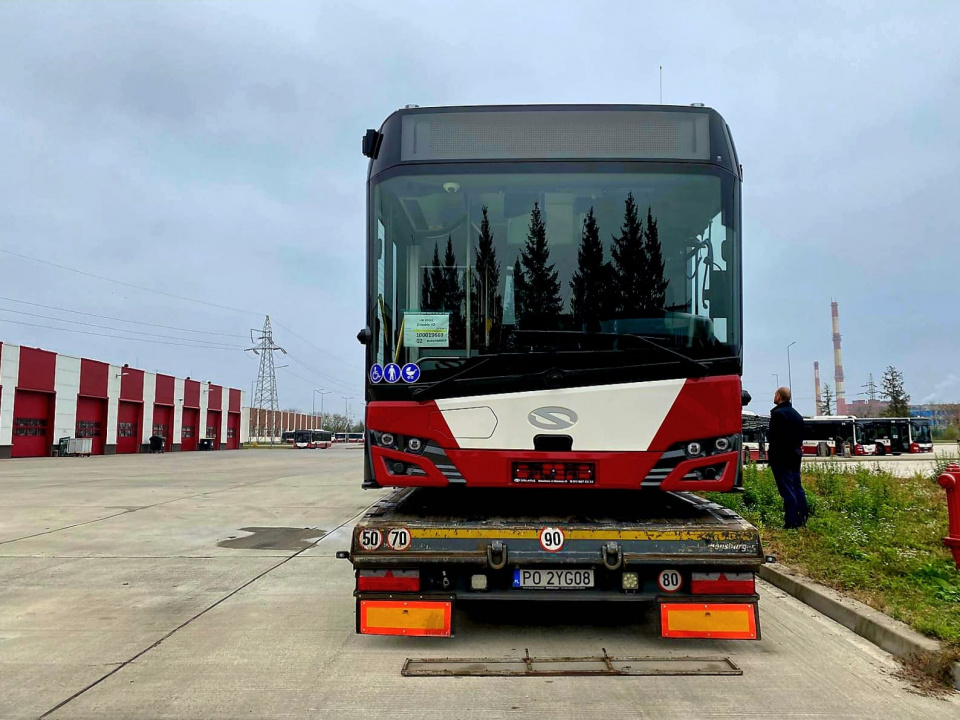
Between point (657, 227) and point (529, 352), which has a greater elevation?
point (657, 227)

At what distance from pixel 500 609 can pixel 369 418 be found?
217cm

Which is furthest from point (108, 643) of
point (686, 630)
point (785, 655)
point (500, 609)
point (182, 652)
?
point (785, 655)

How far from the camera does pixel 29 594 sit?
6.46 m

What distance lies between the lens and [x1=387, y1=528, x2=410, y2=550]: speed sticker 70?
4.27 meters

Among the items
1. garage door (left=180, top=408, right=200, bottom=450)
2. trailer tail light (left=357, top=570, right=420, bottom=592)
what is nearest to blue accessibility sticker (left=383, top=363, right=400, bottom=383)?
trailer tail light (left=357, top=570, right=420, bottom=592)

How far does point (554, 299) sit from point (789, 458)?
510 centimetres

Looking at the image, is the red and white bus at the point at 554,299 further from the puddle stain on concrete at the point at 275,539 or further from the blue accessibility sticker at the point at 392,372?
the puddle stain on concrete at the point at 275,539

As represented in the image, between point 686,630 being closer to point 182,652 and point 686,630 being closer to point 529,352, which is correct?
point 529,352

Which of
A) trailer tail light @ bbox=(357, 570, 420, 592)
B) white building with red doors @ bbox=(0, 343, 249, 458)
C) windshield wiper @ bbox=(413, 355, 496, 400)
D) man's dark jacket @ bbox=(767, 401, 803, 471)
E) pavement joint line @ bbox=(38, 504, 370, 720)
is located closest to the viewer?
pavement joint line @ bbox=(38, 504, 370, 720)

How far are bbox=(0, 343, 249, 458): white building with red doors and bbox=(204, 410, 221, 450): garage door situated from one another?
0.09m

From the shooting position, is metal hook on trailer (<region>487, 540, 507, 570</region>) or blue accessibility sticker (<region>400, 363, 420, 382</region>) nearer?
metal hook on trailer (<region>487, 540, 507, 570</region>)

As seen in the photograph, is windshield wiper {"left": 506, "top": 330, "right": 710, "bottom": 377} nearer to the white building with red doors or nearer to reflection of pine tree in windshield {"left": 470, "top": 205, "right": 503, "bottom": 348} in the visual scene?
reflection of pine tree in windshield {"left": 470, "top": 205, "right": 503, "bottom": 348}

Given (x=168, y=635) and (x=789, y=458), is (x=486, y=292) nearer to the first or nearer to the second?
(x=168, y=635)

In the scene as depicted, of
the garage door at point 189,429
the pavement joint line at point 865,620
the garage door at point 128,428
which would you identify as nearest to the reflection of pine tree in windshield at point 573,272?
the pavement joint line at point 865,620
